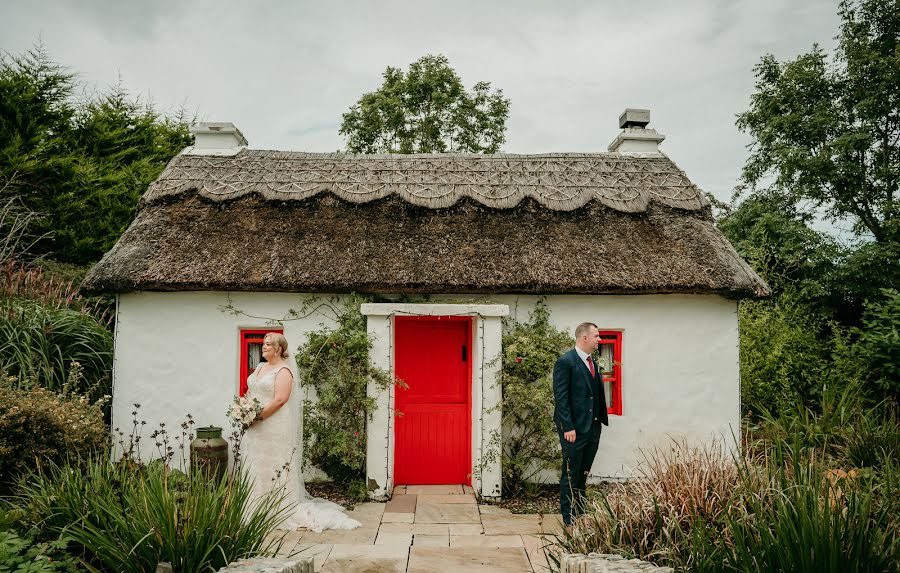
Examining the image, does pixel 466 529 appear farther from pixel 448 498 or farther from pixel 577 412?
pixel 577 412

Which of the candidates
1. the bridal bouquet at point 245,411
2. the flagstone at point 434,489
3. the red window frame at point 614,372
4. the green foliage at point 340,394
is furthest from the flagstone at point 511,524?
the bridal bouquet at point 245,411

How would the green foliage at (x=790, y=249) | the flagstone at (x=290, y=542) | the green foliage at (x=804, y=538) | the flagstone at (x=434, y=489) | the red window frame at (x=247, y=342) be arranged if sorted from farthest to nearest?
the green foliage at (x=790, y=249), the red window frame at (x=247, y=342), the flagstone at (x=434, y=489), the flagstone at (x=290, y=542), the green foliage at (x=804, y=538)

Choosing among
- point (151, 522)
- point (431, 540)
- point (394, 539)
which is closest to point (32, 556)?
point (151, 522)

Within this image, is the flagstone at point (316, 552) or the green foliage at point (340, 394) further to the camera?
the green foliage at point (340, 394)

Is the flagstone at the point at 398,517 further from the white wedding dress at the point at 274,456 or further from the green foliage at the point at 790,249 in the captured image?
the green foliage at the point at 790,249

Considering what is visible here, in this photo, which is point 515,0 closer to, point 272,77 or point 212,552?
point 272,77

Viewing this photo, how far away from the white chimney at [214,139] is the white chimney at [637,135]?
689cm

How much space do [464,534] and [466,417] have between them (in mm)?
2090

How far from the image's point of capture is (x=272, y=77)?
1272cm

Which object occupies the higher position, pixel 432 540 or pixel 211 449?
pixel 211 449

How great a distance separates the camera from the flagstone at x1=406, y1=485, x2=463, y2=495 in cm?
729

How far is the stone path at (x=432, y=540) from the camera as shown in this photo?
4969mm

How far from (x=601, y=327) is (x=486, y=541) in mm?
3304

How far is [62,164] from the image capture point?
12.3 meters
